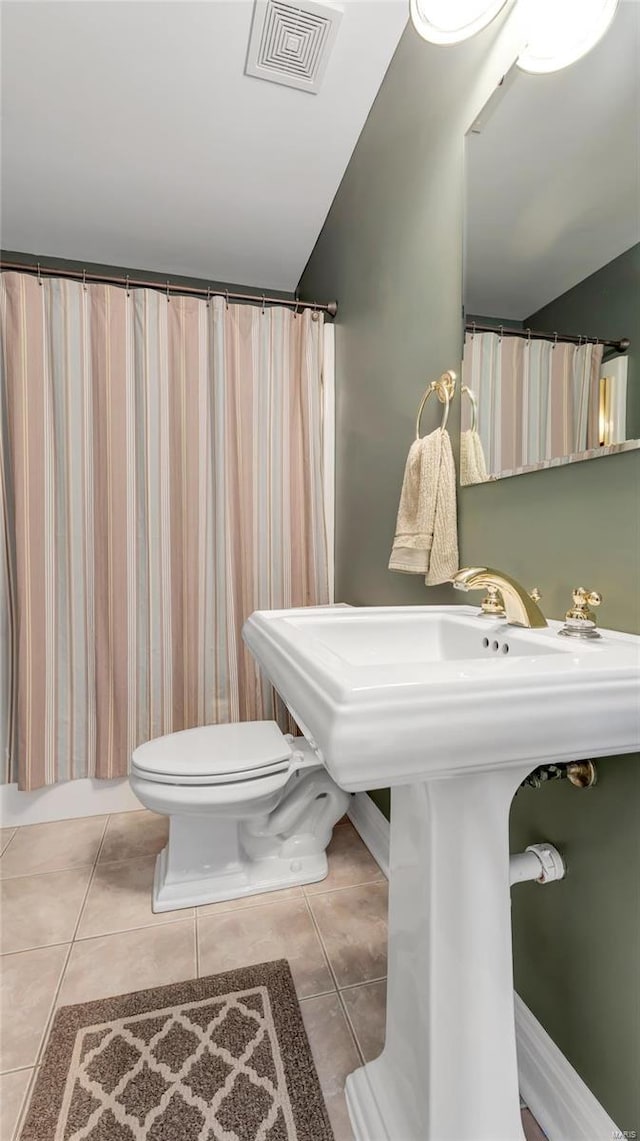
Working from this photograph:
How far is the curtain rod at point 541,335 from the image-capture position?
73cm

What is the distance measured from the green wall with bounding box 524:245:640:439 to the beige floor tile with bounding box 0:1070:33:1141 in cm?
149

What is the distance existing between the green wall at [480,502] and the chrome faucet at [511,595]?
105 mm

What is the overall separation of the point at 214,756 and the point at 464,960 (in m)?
0.85

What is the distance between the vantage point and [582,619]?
2.34ft

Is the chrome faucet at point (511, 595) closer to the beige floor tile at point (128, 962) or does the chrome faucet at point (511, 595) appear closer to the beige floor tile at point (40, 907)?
the beige floor tile at point (128, 962)

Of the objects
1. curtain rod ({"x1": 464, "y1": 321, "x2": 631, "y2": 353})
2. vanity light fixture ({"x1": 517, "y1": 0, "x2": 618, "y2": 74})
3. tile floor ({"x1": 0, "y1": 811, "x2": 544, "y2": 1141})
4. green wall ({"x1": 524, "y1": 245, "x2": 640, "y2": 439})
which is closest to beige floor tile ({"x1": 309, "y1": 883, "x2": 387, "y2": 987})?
tile floor ({"x1": 0, "y1": 811, "x2": 544, "y2": 1141})

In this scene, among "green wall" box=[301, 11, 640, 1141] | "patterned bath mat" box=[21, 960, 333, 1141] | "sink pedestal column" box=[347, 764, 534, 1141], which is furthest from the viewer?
"patterned bath mat" box=[21, 960, 333, 1141]

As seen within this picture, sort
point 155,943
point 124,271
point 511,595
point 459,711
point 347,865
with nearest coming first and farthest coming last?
1. point 459,711
2. point 511,595
3. point 155,943
4. point 347,865
5. point 124,271

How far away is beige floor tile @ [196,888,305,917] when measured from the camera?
4.49 ft

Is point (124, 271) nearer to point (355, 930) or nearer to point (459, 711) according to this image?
point (459, 711)

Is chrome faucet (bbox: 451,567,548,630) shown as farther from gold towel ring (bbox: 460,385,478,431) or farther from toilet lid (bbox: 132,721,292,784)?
toilet lid (bbox: 132,721,292,784)

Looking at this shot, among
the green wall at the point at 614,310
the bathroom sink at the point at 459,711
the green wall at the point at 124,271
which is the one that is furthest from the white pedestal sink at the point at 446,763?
the green wall at the point at 124,271

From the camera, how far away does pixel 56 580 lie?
1805 mm

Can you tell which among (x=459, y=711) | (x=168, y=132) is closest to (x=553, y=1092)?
(x=459, y=711)
